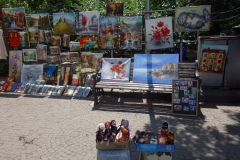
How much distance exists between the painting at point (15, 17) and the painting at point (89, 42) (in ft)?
7.43

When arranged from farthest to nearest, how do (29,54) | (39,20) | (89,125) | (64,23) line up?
(29,54)
(39,20)
(64,23)
(89,125)

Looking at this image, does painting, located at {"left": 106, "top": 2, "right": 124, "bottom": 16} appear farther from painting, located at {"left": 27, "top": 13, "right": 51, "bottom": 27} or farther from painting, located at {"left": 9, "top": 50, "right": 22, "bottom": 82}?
painting, located at {"left": 9, "top": 50, "right": 22, "bottom": 82}

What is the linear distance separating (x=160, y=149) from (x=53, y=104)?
436 centimetres

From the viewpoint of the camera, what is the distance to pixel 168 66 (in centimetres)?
682

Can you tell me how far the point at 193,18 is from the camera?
7105 mm

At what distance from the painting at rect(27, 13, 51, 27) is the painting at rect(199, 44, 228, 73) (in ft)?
18.0

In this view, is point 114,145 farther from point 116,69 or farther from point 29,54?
point 29,54

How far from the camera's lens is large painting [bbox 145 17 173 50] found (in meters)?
7.40

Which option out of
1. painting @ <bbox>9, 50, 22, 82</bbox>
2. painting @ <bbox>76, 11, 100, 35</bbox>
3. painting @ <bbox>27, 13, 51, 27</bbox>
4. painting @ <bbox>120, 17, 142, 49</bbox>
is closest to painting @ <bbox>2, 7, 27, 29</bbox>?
painting @ <bbox>27, 13, 51, 27</bbox>

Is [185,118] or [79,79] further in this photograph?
[79,79]

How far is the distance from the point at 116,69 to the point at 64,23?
A: 2650 mm

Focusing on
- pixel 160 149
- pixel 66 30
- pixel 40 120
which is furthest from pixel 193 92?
pixel 66 30

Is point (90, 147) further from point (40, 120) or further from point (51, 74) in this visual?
point (51, 74)

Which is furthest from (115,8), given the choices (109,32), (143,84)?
(143,84)
